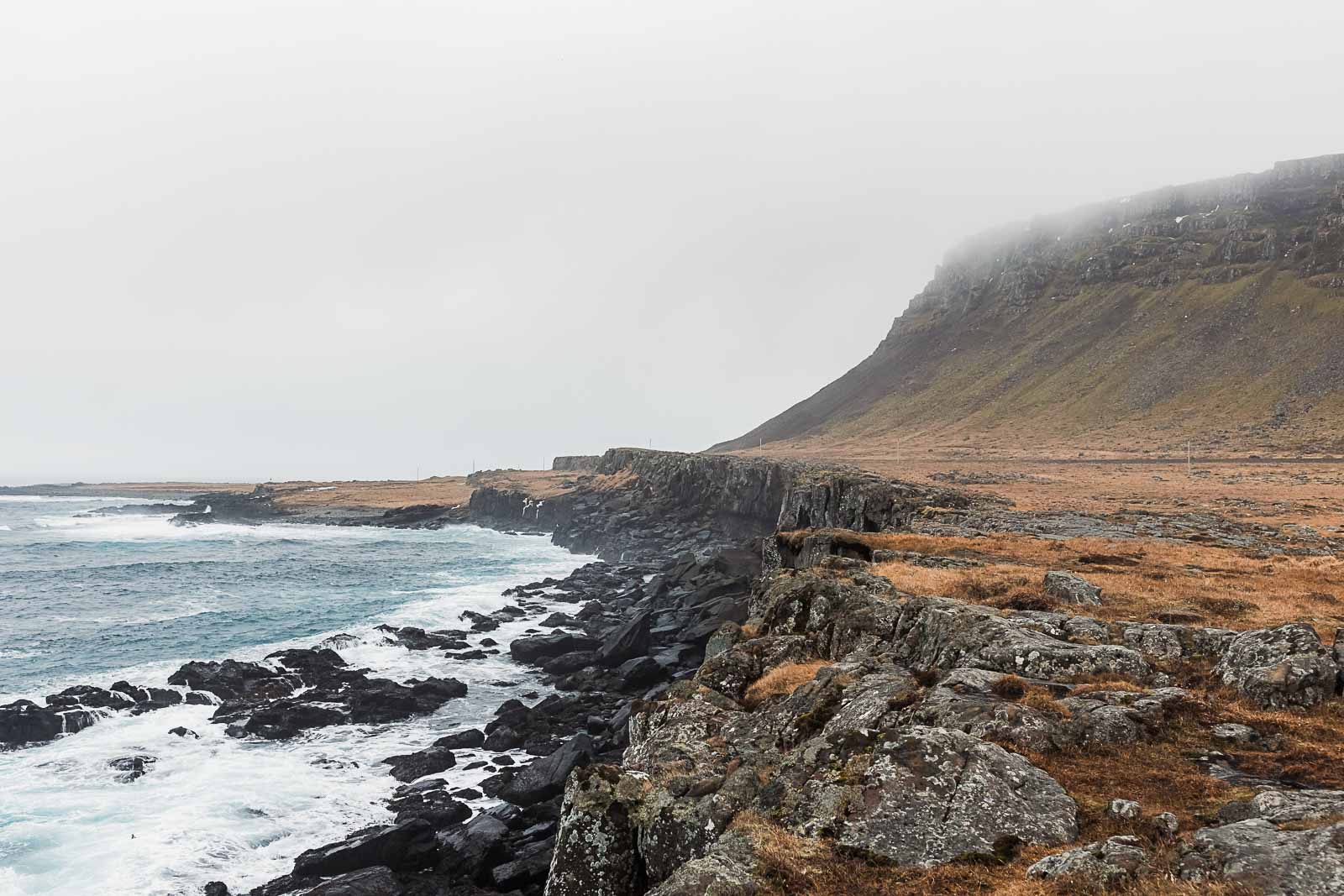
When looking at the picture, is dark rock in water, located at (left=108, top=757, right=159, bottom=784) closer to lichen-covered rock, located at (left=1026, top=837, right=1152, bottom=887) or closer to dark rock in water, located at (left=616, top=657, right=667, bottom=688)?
dark rock in water, located at (left=616, top=657, right=667, bottom=688)

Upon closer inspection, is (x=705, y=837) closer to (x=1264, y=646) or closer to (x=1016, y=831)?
(x=1016, y=831)

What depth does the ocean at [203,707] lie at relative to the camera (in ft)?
73.5

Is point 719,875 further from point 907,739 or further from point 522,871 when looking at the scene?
point 522,871

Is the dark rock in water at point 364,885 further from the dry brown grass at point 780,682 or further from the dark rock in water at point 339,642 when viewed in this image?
the dark rock in water at point 339,642

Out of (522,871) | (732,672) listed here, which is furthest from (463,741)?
(732,672)

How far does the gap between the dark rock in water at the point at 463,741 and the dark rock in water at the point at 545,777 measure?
597 centimetres

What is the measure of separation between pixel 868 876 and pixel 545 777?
1915 centimetres

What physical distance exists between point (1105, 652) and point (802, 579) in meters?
10.0

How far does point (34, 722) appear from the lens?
105 ft

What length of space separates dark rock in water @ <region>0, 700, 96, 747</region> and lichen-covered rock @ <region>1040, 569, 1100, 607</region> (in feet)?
140

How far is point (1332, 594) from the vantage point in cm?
2036

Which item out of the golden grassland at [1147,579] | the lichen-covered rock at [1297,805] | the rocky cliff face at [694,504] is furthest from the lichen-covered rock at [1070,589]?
the rocky cliff face at [694,504]

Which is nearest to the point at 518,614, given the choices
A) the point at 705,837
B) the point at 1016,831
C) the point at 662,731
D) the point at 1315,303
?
the point at 662,731

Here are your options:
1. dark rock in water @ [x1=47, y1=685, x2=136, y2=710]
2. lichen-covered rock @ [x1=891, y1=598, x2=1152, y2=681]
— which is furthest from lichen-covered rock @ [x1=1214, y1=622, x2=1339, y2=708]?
dark rock in water @ [x1=47, y1=685, x2=136, y2=710]
